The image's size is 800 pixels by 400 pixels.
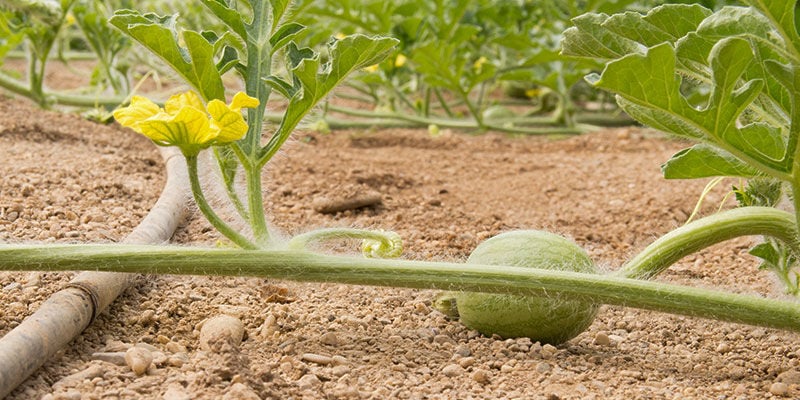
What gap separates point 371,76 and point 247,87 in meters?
2.93

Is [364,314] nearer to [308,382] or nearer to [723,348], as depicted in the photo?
[308,382]

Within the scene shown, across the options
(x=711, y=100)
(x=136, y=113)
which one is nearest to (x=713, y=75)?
(x=711, y=100)

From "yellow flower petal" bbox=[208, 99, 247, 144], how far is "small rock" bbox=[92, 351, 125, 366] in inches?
18.8

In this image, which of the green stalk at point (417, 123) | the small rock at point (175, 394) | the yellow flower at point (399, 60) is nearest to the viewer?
the small rock at point (175, 394)

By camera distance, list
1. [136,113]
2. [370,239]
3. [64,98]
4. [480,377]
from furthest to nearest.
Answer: [64,98], [370,239], [480,377], [136,113]

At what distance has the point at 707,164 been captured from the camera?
1786 millimetres

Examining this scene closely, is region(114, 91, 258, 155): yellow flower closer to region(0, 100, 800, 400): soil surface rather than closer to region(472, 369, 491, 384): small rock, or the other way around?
region(0, 100, 800, 400): soil surface

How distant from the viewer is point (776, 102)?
5.97 ft

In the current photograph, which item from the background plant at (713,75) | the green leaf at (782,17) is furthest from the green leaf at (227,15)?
the green leaf at (782,17)

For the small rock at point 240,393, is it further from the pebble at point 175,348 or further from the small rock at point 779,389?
the small rock at point 779,389

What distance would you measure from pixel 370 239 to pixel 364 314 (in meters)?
0.19

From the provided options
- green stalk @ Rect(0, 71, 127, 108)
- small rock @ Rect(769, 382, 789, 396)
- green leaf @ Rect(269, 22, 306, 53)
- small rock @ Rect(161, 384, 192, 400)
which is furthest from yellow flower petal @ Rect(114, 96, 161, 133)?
green stalk @ Rect(0, 71, 127, 108)

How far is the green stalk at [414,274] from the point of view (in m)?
1.82

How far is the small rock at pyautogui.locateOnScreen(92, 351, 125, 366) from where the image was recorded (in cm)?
180
